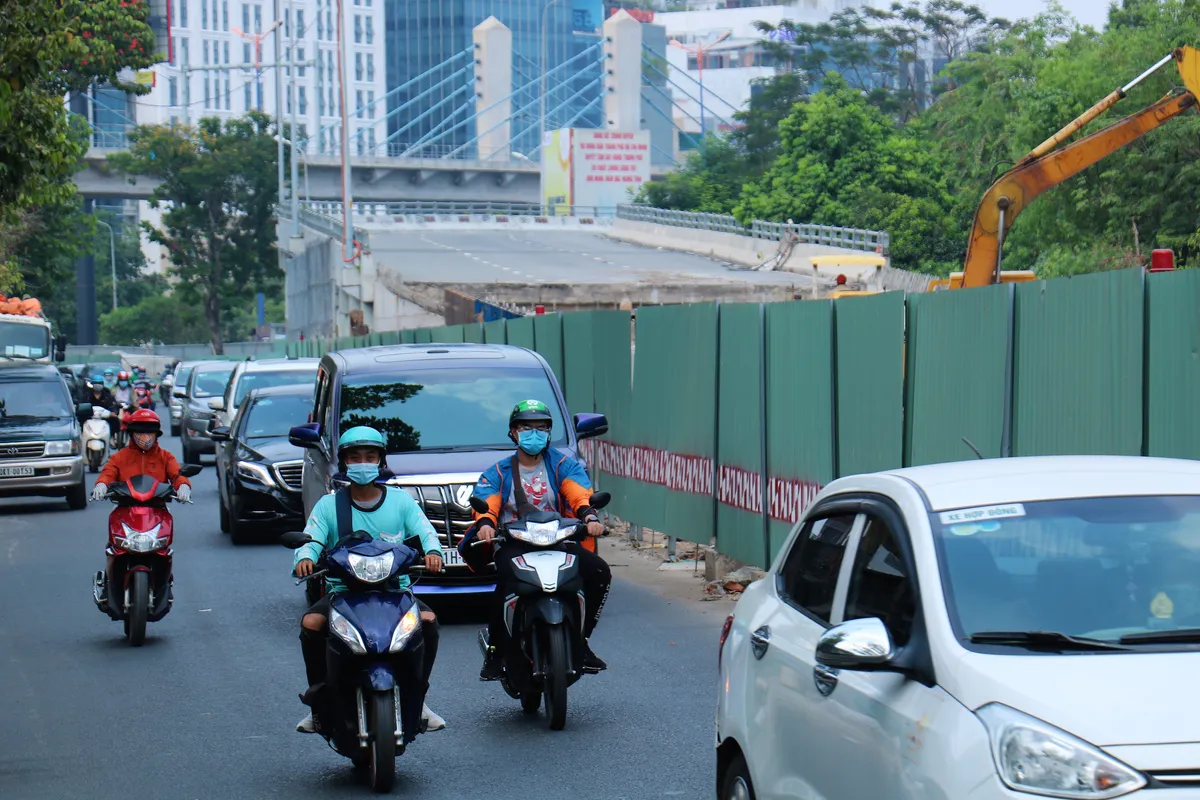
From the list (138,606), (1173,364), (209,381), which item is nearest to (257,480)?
(138,606)

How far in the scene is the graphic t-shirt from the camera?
958cm

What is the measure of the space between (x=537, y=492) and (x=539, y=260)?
66954mm

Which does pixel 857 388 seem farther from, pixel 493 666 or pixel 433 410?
pixel 493 666

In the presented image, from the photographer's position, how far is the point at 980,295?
10547 mm

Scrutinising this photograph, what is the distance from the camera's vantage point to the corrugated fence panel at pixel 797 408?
12805 mm

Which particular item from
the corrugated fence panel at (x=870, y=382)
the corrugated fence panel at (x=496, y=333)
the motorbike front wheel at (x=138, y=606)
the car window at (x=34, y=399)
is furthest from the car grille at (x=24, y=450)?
the corrugated fence panel at (x=870, y=382)

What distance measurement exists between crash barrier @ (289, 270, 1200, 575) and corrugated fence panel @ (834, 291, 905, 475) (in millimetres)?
16

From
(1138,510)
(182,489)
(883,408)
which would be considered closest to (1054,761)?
(1138,510)

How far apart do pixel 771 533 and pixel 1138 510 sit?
8762 mm

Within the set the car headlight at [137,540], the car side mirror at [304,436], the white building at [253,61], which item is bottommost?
the car headlight at [137,540]

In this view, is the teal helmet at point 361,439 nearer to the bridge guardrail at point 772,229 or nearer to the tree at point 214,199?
the bridge guardrail at point 772,229

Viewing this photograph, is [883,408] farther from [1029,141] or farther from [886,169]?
[886,169]

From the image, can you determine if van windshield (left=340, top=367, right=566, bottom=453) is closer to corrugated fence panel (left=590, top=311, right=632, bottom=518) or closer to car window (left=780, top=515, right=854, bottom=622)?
corrugated fence panel (left=590, top=311, right=632, bottom=518)

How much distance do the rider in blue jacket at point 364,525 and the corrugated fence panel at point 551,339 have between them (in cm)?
1210
